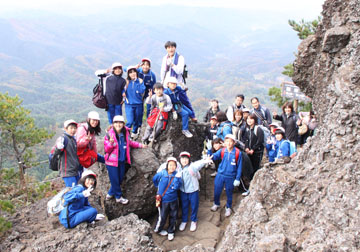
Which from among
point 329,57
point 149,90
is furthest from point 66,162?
point 329,57

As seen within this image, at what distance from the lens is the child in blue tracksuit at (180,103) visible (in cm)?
761

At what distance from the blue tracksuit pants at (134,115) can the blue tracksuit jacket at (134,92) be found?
8.0 inches

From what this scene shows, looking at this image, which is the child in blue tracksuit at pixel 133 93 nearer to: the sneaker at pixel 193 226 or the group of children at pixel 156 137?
the group of children at pixel 156 137

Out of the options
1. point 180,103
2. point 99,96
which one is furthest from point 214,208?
point 99,96

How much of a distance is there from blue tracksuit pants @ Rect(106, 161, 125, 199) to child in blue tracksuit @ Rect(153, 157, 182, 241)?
0.84m

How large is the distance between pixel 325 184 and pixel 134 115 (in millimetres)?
6459

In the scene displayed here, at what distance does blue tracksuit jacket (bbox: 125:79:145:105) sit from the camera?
27.3 feet

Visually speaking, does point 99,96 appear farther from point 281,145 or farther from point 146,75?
point 281,145

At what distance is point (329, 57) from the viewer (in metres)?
4.05

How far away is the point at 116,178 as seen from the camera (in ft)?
21.4

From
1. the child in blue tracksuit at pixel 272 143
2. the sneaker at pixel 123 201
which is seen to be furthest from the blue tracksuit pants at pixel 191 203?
the child in blue tracksuit at pixel 272 143

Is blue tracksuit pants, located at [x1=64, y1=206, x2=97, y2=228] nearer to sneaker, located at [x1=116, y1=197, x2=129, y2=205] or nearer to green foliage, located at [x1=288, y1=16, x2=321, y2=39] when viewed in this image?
sneaker, located at [x1=116, y1=197, x2=129, y2=205]

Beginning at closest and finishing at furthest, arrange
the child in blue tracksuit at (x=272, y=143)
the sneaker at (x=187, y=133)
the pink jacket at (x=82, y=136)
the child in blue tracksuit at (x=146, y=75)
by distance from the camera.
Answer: the pink jacket at (x=82, y=136)
the child in blue tracksuit at (x=272, y=143)
the sneaker at (x=187, y=133)
the child in blue tracksuit at (x=146, y=75)

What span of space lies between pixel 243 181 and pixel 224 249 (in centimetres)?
434
